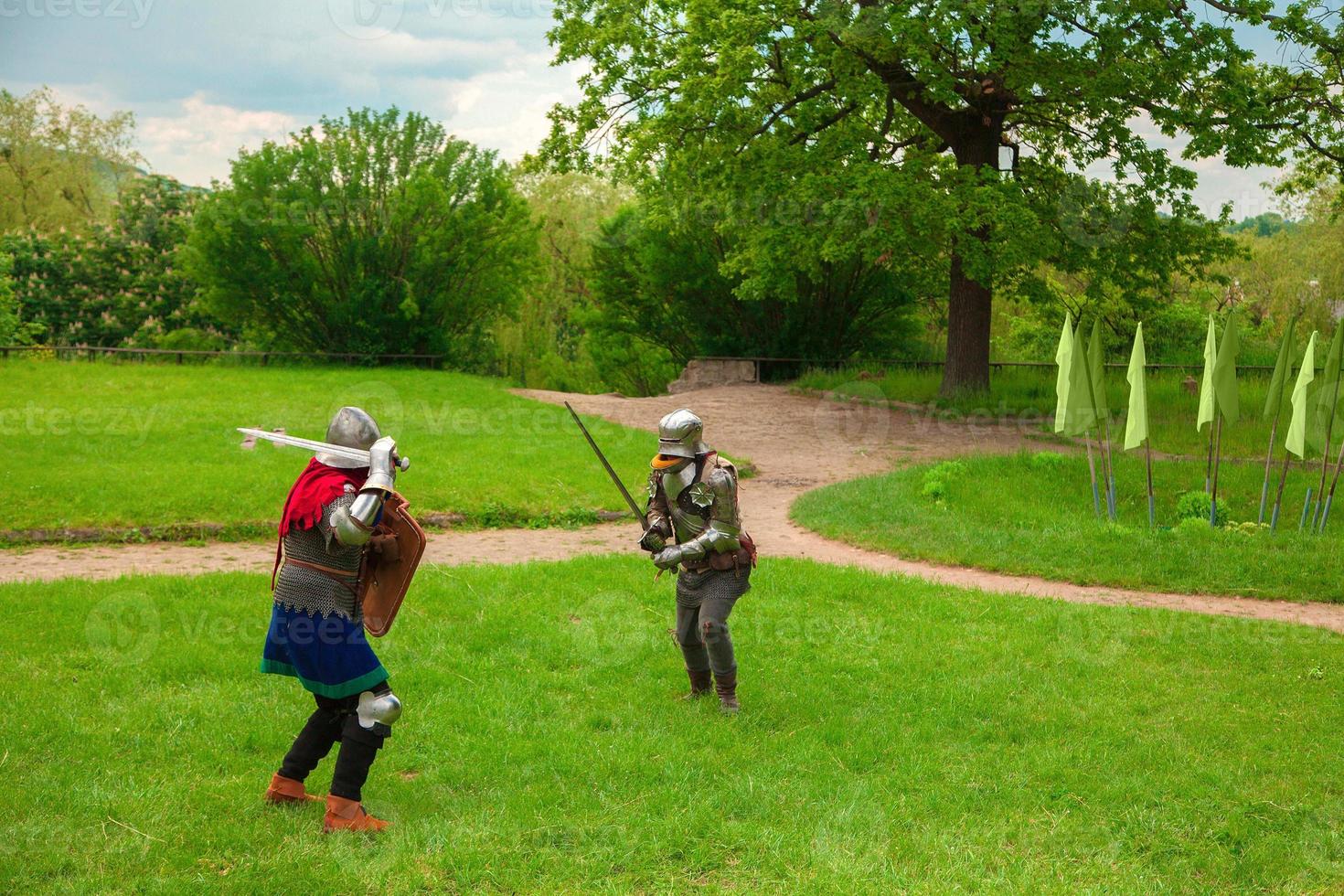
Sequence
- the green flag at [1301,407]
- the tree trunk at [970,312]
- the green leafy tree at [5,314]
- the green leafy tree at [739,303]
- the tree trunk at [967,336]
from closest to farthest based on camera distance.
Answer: the green flag at [1301,407]
the tree trunk at [970,312]
the tree trunk at [967,336]
the green leafy tree at [5,314]
the green leafy tree at [739,303]

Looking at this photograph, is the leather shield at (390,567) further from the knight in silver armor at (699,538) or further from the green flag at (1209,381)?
the green flag at (1209,381)

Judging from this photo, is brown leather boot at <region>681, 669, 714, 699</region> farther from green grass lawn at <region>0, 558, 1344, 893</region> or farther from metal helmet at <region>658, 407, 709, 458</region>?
metal helmet at <region>658, 407, 709, 458</region>

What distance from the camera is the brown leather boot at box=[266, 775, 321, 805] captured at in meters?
5.25

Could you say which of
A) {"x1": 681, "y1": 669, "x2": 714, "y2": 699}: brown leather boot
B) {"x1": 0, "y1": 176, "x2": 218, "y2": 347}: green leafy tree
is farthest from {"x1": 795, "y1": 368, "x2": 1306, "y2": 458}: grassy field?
{"x1": 0, "y1": 176, "x2": 218, "y2": 347}: green leafy tree

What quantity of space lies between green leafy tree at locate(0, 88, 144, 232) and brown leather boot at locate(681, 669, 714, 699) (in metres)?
43.4

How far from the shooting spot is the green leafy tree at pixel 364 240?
2488 centimetres

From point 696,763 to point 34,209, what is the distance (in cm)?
Result: 4737

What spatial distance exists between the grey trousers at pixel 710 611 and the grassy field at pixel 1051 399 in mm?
11974

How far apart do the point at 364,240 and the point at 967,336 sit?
13.4m

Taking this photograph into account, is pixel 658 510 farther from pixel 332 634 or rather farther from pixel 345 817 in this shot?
pixel 345 817

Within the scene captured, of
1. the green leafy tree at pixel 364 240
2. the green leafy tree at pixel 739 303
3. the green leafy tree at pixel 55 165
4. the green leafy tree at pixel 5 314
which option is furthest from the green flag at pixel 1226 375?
the green leafy tree at pixel 55 165

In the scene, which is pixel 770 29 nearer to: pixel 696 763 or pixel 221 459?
pixel 221 459

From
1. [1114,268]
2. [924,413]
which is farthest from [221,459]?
[1114,268]

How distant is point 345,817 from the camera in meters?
5.00
